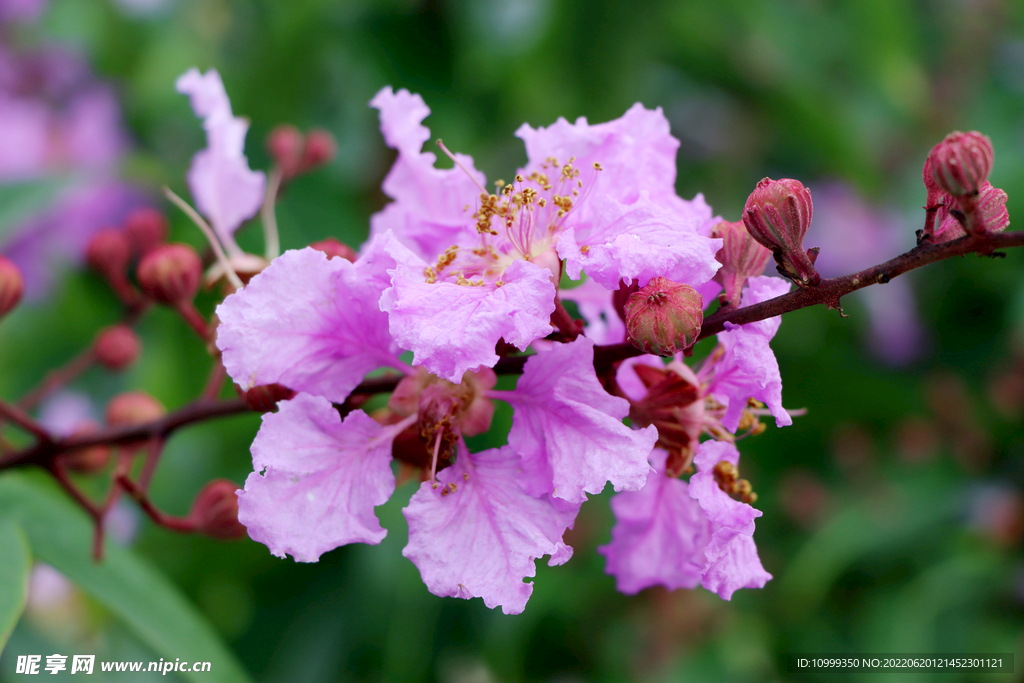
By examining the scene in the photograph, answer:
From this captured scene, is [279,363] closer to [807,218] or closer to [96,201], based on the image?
[807,218]

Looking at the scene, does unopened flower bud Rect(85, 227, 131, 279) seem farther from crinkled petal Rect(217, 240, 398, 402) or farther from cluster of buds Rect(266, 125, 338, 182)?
crinkled petal Rect(217, 240, 398, 402)

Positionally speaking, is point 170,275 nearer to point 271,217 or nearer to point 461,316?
point 271,217

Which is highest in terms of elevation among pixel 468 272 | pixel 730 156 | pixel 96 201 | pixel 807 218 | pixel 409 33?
pixel 730 156

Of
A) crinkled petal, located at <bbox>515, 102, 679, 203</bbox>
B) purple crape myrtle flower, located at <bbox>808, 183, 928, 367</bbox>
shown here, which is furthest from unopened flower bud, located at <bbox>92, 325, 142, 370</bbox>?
purple crape myrtle flower, located at <bbox>808, 183, 928, 367</bbox>

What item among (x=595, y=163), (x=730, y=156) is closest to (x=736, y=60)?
(x=730, y=156)

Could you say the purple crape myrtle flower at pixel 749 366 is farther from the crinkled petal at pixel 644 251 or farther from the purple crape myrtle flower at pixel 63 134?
the purple crape myrtle flower at pixel 63 134

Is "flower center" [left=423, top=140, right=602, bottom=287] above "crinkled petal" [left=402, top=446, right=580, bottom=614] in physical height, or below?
above

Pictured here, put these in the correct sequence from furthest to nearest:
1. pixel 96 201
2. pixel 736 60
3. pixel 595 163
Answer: pixel 736 60, pixel 96 201, pixel 595 163

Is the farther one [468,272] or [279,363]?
[468,272]
